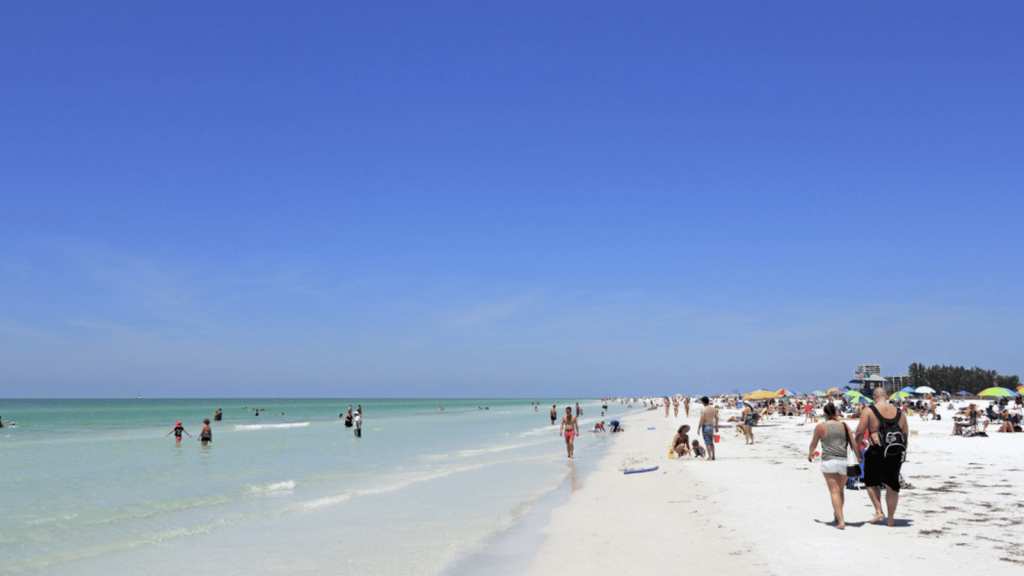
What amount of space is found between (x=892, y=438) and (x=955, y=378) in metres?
88.0

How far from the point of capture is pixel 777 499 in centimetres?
1068

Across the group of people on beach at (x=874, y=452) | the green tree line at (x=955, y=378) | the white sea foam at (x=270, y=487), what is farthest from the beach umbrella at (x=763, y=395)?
the green tree line at (x=955, y=378)

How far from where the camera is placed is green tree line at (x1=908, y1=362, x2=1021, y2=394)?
7331cm

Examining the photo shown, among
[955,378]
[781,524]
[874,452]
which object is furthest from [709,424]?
[955,378]

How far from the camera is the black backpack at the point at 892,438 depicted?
7863 millimetres

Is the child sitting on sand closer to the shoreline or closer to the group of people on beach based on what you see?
the shoreline

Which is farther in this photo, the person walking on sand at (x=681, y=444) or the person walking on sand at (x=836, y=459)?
the person walking on sand at (x=681, y=444)

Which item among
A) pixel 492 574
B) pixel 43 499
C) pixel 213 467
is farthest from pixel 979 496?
pixel 213 467

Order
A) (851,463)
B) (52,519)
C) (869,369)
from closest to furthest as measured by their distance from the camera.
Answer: (851,463) < (52,519) < (869,369)

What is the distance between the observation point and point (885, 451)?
26.1 ft

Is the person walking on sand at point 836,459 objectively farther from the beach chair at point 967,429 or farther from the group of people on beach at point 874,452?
the beach chair at point 967,429

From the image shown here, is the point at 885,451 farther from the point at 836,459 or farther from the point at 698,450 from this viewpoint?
the point at 698,450

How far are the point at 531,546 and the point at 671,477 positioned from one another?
277 inches

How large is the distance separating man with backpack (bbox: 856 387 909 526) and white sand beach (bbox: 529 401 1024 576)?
17.8 inches
